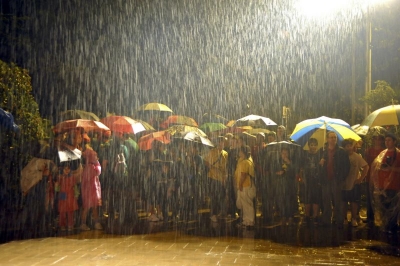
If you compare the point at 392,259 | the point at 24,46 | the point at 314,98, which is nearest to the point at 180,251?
the point at 392,259

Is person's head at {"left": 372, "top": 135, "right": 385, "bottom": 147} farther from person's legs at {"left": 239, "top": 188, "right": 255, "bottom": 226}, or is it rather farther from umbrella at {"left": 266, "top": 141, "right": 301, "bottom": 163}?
person's legs at {"left": 239, "top": 188, "right": 255, "bottom": 226}

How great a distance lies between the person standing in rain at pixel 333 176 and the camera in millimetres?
13539

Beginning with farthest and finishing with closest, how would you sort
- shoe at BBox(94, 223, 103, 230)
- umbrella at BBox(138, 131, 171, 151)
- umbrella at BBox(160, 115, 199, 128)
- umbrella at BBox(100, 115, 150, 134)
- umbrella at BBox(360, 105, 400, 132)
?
umbrella at BBox(160, 115, 199, 128) → umbrella at BBox(100, 115, 150, 134) → umbrella at BBox(138, 131, 171, 151) → umbrella at BBox(360, 105, 400, 132) → shoe at BBox(94, 223, 103, 230)

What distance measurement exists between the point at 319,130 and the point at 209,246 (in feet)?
17.2

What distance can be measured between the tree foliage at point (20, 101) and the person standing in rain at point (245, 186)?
14.1ft

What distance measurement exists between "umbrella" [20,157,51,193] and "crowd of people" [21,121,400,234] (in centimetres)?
16

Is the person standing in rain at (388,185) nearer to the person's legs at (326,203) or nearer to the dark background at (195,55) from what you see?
the person's legs at (326,203)

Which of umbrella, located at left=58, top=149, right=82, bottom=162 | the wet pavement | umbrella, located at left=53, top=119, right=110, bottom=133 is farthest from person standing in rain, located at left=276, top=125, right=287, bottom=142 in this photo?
umbrella, located at left=58, top=149, right=82, bottom=162

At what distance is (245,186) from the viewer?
1376cm

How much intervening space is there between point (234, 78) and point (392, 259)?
2519cm

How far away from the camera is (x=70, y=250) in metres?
10.5

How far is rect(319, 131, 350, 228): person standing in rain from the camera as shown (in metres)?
13.5

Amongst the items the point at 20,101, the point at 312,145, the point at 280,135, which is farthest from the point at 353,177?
the point at 20,101

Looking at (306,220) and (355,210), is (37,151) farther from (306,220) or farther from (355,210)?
(355,210)
